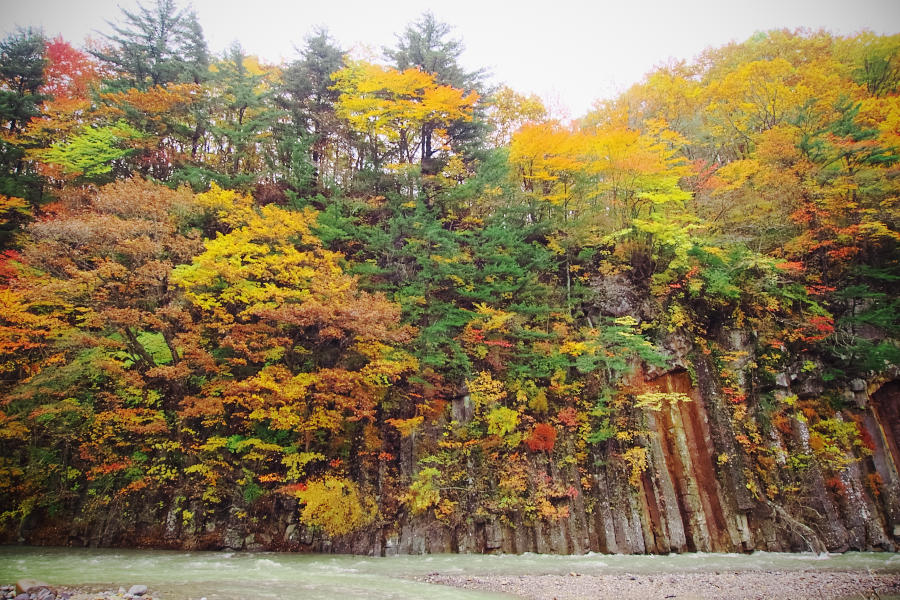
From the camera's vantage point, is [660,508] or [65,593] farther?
[660,508]

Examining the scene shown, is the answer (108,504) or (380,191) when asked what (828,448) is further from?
(108,504)

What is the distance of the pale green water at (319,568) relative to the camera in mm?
7914

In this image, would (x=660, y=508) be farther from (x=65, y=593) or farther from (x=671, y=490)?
(x=65, y=593)

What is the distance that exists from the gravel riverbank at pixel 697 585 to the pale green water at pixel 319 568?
61cm

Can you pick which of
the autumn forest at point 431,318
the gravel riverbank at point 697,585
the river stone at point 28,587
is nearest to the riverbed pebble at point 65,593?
the river stone at point 28,587

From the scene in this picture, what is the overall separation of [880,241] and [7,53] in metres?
37.8

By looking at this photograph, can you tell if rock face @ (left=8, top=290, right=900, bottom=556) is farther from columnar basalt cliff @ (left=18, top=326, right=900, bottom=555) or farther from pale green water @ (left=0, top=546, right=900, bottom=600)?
pale green water @ (left=0, top=546, right=900, bottom=600)

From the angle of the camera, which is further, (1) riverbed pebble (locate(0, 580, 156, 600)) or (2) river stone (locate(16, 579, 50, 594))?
(2) river stone (locate(16, 579, 50, 594))

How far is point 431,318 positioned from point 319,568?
840 centimetres

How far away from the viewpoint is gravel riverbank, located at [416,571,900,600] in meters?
8.13

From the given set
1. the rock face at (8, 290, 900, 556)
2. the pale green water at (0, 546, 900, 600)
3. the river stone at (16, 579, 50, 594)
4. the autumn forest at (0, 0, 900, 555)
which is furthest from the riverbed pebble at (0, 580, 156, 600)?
the rock face at (8, 290, 900, 556)

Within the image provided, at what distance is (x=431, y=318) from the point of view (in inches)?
632

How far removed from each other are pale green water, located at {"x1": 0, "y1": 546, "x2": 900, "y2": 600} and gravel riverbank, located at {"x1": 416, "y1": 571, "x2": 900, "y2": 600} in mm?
612

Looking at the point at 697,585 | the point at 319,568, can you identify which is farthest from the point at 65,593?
the point at 697,585
